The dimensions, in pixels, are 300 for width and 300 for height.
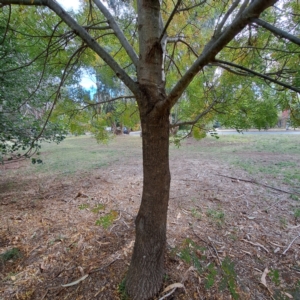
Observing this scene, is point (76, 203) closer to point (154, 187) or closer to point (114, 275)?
point (114, 275)

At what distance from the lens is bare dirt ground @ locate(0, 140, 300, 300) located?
145 cm

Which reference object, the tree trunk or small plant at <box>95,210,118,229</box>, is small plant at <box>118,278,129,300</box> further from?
small plant at <box>95,210,118,229</box>

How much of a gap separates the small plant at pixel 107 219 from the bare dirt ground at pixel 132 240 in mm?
27

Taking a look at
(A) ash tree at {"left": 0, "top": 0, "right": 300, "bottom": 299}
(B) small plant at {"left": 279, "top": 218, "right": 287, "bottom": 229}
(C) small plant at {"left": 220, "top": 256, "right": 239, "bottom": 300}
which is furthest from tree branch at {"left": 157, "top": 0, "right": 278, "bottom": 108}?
(B) small plant at {"left": 279, "top": 218, "right": 287, "bottom": 229}

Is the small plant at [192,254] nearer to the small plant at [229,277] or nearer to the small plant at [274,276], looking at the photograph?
the small plant at [229,277]

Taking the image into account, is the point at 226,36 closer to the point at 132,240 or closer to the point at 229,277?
the point at 229,277

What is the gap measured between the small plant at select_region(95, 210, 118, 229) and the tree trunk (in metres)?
0.96

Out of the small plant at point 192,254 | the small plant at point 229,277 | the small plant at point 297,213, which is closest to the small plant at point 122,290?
the small plant at point 192,254

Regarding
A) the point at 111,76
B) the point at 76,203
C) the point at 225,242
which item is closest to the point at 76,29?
the point at 111,76

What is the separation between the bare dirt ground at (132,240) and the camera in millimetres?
1453

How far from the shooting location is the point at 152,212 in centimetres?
126

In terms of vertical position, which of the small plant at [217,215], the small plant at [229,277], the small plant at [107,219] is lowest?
the small plant at [229,277]

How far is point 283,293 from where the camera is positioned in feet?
4.63

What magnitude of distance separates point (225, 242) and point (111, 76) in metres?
2.39
